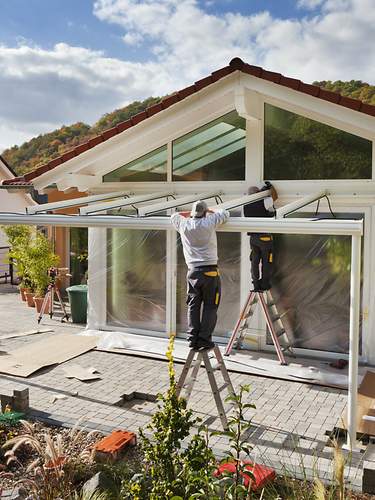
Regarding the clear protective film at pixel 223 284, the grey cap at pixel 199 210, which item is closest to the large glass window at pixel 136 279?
the clear protective film at pixel 223 284

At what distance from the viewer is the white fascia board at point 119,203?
7926 mm

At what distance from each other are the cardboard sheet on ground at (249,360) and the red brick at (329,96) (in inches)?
163

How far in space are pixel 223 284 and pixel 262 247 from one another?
125 centimetres

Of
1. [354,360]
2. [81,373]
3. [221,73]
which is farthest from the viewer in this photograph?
[81,373]

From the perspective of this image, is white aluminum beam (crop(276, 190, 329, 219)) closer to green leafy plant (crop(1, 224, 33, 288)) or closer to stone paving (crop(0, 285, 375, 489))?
stone paving (crop(0, 285, 375, 489))

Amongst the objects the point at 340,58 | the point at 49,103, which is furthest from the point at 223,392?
the point at 49,103

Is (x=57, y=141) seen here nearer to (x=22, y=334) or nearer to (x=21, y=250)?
(x=21, y=250)

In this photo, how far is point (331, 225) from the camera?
583 centimetres

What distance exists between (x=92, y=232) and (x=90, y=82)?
6900 centimetres

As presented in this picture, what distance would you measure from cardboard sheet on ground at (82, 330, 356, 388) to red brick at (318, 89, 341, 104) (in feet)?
13.5

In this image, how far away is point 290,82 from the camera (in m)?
8.05

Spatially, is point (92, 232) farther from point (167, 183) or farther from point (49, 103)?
point (49, 103)

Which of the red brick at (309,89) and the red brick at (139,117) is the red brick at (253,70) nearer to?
the red brick at (309,89)

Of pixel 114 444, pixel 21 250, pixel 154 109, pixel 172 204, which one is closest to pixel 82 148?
pixel 154 109
